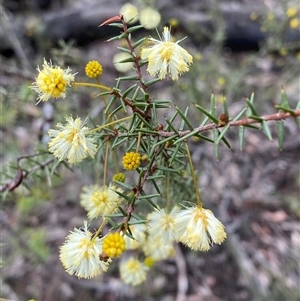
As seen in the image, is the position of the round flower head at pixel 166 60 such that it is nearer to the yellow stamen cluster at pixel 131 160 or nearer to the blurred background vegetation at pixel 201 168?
the yellow stamen cluster at pixel 131 160

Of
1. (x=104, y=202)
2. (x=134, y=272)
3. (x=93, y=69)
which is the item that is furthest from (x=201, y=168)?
(x=93, y=69)

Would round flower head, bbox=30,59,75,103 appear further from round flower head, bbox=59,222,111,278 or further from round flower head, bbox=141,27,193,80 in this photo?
round flower head, bbox=59,222,111,278

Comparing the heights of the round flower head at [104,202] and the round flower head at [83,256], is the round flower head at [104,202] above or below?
above

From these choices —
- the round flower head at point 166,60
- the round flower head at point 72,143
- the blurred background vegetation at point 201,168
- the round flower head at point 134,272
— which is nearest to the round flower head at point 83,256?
the round flower head at point 72,143

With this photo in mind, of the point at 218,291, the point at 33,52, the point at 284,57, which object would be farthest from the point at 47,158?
the point at 284,57

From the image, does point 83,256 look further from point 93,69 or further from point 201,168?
point 201,168

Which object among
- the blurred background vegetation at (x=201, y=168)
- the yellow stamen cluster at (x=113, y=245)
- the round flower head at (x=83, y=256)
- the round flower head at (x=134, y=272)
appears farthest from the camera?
the blurred background vegetation at (x=201, y=168)
